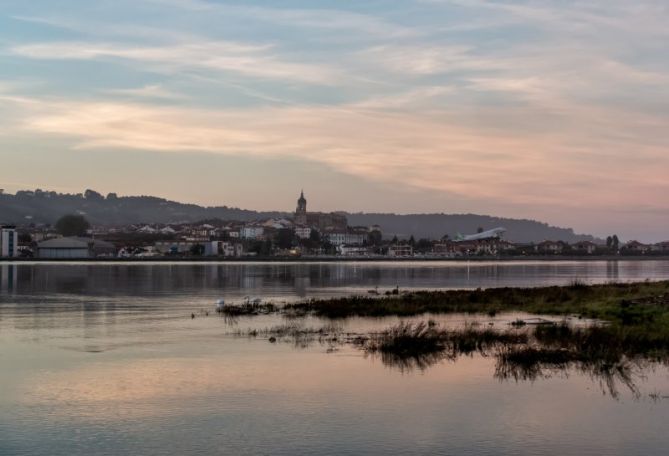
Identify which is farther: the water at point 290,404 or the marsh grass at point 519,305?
the marsh grass at point 519,305

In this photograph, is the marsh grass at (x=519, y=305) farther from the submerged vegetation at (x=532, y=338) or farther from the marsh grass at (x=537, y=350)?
the marsh grass at (x=537, y=350)

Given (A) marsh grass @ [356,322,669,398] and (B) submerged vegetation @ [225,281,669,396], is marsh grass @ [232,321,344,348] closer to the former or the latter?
(B) submerged vegetation @ [225,281,669,396]

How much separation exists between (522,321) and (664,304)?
7.18m

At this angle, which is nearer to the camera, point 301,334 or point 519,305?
point 301,334

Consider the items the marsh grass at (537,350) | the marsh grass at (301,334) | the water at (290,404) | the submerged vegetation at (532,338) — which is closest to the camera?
the water at (290,404)

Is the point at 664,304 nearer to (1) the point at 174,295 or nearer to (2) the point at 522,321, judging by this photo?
(2) the point at 522,321

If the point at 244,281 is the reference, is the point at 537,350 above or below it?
above

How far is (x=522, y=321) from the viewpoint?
3244 cm

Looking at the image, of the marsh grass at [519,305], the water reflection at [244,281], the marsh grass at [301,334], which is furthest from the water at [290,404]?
the water reflection at [244,281]

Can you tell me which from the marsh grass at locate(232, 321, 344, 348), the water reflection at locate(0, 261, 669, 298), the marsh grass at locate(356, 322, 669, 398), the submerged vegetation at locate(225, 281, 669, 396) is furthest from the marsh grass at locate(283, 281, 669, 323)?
the water reflection at locate(0, 261, 669, 298)

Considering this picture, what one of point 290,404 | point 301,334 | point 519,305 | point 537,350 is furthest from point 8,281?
point 290,404

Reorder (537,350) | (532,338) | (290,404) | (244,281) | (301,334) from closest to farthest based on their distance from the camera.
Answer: (290,404) < (537,350) < (532,338) < (301,334) < (244,281)

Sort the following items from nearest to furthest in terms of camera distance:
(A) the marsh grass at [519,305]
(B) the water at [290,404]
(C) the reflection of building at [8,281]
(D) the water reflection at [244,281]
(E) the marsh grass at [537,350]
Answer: (B) the water at [290,404] < (E) the marsh grass at [537,350] < (A) the marsh grass at [519,305] < (D) the water reflection at [244,281] < (C) the reflection of building at [8,281]

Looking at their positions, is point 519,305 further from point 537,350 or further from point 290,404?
point 290,404
